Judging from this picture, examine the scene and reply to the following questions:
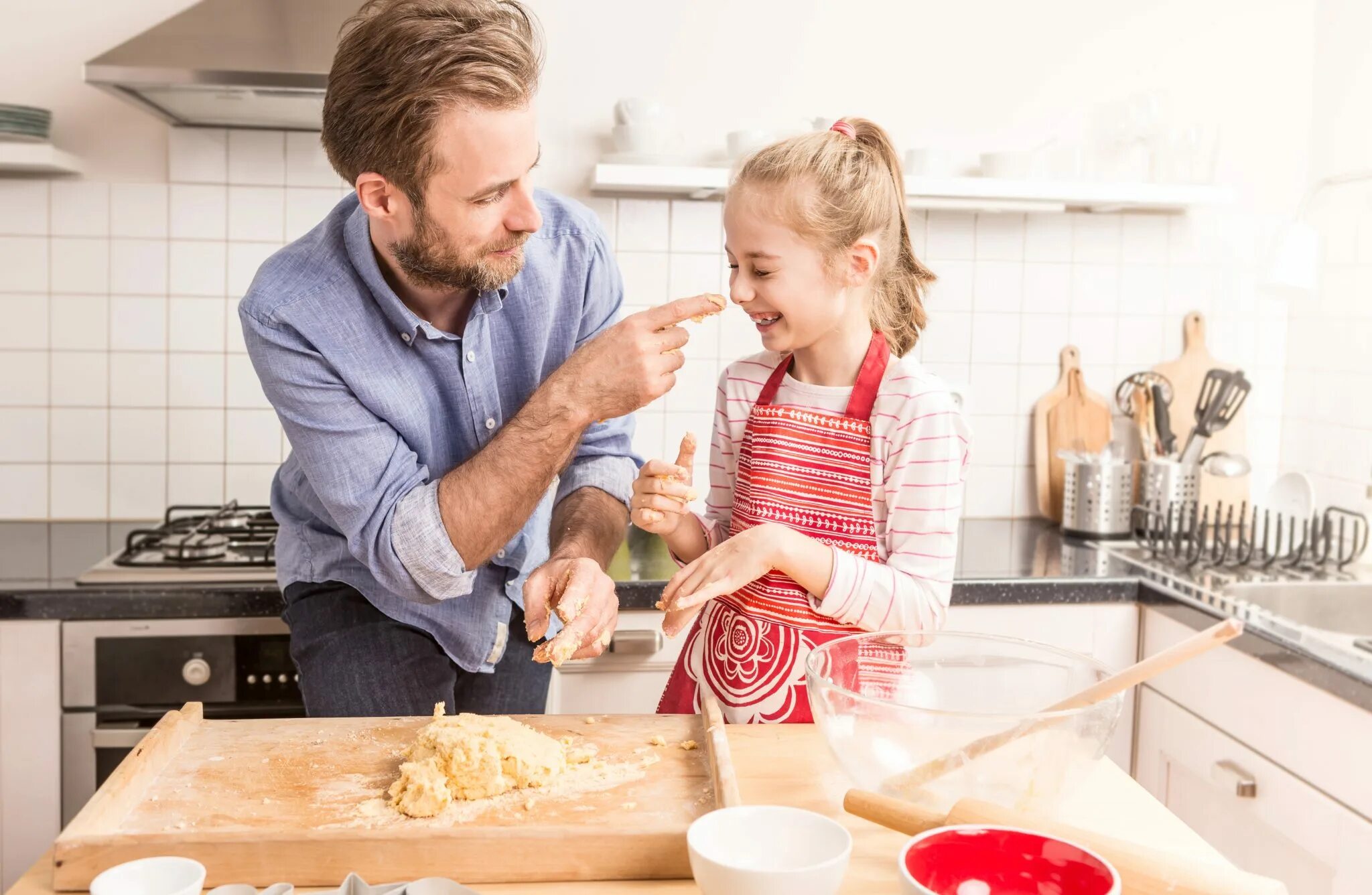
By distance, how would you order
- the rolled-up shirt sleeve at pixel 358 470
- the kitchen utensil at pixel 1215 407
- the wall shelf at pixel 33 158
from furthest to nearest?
the kitchen utensil at pixel 1215 407 → the wall shelf at pixel 33 158 → the rolled-up shirt sleeve at pixel 358 470

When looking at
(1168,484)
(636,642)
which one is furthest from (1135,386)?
(636,642)

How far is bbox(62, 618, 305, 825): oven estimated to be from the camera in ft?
6.48

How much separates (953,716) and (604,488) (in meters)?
0.88

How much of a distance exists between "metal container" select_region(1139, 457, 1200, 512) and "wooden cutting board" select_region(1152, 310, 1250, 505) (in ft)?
0.41

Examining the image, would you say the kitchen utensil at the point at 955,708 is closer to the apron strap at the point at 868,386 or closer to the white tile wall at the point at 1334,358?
the apron strap at the point at 868,386

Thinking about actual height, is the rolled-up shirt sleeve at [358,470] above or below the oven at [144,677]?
above

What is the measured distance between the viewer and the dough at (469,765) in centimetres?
99

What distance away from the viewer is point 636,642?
2088 mm

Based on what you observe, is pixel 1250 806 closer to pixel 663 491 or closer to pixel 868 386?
pixel 868 386

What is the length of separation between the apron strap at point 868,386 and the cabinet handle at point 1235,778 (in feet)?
3.17

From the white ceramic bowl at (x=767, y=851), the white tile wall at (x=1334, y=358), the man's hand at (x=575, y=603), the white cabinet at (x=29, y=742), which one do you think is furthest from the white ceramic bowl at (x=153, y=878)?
the white tile wall at (x=1334, y=358)

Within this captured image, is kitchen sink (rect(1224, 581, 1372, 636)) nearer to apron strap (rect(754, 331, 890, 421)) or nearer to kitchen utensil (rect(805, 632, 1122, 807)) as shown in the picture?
apron strap (rect(754, 331, 890, 421))

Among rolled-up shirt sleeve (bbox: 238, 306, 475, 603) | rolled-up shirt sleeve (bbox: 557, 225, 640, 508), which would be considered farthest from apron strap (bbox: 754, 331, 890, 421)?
rolled-up shirt sleeve (bbox: 238, 306, 475, 603)

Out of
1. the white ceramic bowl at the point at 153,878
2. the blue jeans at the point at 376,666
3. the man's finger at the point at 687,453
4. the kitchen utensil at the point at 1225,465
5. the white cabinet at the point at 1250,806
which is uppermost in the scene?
the man's finger at the point at 687,453
